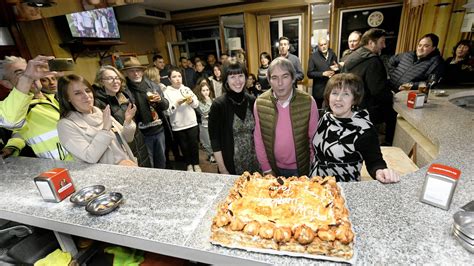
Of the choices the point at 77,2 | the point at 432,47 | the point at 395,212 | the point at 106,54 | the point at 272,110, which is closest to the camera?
the point at 395,212

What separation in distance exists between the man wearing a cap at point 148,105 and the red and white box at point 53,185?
1426 millimetres

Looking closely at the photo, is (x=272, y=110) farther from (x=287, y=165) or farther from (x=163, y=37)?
(x=163, y=37)

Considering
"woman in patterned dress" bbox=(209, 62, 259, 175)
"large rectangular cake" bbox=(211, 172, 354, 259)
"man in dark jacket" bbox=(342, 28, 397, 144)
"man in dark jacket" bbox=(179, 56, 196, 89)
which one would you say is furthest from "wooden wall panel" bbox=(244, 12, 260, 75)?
"large rectangular cake" bbox=(211, 172, 354, 259)

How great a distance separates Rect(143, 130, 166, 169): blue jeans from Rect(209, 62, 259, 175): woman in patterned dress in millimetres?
1147

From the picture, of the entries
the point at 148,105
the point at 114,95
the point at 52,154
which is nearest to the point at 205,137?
the point at 148,105

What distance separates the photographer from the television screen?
377 cm

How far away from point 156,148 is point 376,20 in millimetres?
5376

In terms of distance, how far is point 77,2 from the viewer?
11.0ft

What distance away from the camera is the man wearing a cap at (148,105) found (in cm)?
251

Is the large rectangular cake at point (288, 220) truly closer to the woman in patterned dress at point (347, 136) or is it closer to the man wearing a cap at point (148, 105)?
the woman in patterned dress at point (347, 136)

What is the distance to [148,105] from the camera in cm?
256

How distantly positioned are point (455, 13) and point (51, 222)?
263 inches

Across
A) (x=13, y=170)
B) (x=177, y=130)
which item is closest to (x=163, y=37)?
(x=177, y=130)

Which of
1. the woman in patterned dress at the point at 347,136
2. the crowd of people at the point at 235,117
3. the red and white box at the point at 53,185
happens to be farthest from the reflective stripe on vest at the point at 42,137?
the woman in patterned dress at the point at 347,136
